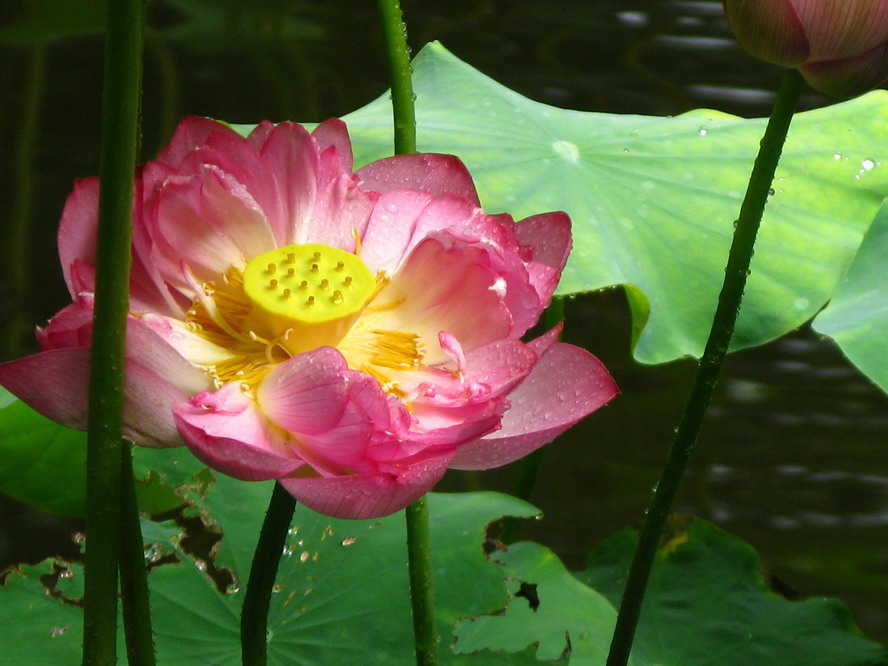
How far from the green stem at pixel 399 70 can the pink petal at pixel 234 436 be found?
145 millimetres

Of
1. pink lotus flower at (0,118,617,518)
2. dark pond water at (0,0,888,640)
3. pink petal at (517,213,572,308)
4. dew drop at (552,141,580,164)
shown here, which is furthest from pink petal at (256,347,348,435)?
dark pond water at (0,0,888,640)

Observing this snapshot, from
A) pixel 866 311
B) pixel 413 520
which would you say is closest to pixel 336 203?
pixel 413 520

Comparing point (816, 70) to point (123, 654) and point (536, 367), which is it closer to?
point (536, 367)

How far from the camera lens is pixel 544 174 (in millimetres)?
758

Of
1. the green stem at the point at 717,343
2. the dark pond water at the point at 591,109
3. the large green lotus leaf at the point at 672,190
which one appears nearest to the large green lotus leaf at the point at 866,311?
the large green lotus leaf at the point at 672,190

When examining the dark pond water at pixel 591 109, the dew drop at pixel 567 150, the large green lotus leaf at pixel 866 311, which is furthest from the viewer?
the dark pond water at pixel 591 109

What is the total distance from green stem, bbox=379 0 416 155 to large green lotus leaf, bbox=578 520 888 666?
546 mm

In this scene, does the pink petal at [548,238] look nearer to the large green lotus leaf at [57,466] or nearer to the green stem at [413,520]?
the green stem at [413,520]

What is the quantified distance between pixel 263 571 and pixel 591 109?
1.32 m

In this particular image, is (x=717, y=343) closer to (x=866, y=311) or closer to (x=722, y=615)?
(x=866, y=311)

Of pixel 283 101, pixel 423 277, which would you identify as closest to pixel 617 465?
pixel 283 101

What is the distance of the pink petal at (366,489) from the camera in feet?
0.89

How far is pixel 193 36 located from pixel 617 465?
906 mm

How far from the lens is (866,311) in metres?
0.58
